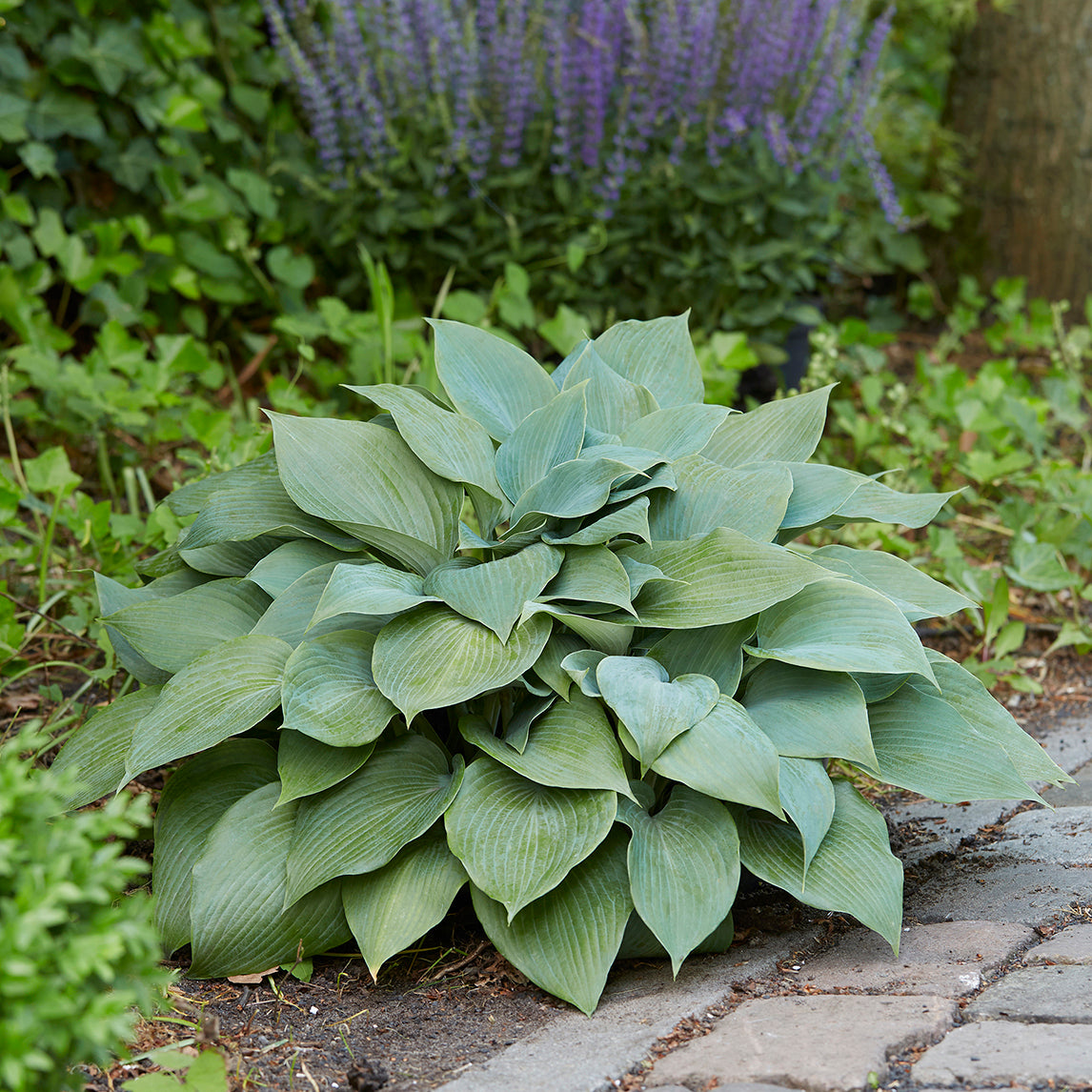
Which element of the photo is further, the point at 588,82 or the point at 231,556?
the point at 588,82

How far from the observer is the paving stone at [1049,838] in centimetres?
174

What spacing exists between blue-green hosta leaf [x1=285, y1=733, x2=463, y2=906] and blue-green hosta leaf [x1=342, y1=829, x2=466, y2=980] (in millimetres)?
51

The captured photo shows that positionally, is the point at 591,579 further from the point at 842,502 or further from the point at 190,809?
the point at 190,809

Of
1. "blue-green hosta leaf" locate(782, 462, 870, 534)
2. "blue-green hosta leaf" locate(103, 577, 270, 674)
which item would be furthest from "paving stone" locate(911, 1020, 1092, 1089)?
"blue-green hosta leaf" locate(103, 577, 270, 674)

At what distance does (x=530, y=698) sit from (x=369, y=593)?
303 millimetres

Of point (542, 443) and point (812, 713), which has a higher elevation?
point (542, 443)

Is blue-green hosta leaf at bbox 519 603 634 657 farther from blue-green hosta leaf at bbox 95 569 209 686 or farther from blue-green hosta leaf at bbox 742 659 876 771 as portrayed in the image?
blue-green hosta leaf at bbox 95 569 209 686

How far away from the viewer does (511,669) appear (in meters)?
1.42

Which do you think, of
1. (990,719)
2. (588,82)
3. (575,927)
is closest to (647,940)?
(575,927)

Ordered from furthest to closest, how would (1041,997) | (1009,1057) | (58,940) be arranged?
A: 1. (1041,997)
2. (1009,1057)
3. (58,940)

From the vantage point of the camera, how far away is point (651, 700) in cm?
141

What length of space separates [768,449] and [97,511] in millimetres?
1382

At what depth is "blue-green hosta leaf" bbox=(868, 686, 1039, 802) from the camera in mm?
1512

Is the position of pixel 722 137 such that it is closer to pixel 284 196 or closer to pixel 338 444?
pixel 284 196
